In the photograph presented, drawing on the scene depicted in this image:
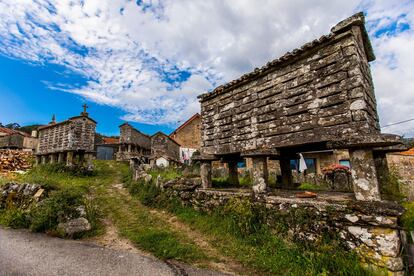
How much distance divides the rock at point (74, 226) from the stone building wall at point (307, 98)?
15.2 feet

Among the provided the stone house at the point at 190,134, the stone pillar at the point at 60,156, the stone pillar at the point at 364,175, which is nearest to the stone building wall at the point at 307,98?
the stone pillar at the point at 364,175

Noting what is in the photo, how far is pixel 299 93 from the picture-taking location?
17.2 ft

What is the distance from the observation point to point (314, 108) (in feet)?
16.0

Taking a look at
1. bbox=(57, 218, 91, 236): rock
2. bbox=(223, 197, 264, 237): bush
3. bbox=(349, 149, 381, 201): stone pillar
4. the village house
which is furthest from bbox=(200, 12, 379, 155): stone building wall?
the village house

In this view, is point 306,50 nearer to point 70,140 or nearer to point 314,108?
point 314,108

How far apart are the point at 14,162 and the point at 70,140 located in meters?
6.77

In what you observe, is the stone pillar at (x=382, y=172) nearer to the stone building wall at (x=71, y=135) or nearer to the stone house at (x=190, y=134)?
the stone building wall at (x=71, y=135)

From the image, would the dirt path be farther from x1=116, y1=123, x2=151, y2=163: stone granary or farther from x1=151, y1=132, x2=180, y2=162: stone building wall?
x1=116, y1=123, x2=151, y2=163: stone granary

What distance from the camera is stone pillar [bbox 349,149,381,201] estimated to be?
3.97 meters

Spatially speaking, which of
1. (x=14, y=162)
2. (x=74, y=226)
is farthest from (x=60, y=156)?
(x=74, y=226)

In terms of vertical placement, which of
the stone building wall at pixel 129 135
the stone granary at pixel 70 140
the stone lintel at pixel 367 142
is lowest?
the stone lintel at pixel 367 142

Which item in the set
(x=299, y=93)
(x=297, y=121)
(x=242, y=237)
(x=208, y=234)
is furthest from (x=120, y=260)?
(x=299, y=93)

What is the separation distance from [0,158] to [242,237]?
20.9 meters

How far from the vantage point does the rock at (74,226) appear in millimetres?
5675
